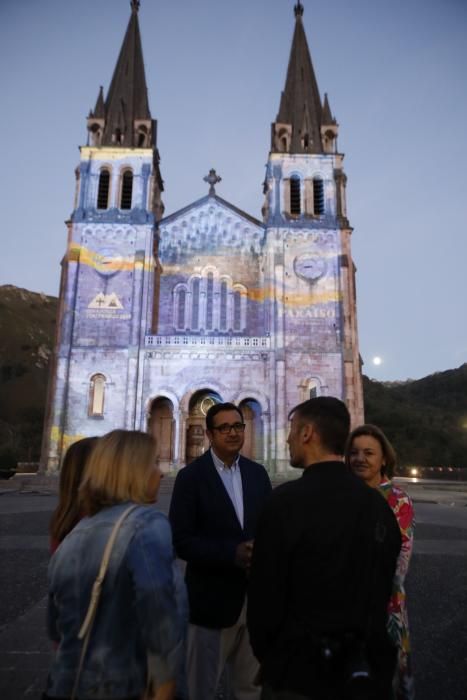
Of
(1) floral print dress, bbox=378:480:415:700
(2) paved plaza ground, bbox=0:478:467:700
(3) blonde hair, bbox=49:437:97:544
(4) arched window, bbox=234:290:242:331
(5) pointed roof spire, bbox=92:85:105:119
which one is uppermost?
(5) pointed roof spire, bbox=92:85:105:119

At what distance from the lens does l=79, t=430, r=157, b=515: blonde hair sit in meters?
1.90

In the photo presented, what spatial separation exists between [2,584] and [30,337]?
88868 mm

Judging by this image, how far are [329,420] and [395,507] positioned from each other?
130 cm

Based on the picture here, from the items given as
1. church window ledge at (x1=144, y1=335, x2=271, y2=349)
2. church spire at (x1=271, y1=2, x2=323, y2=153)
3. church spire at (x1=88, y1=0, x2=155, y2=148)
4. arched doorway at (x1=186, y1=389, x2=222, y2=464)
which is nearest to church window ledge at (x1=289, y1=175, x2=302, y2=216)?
church spire at (x1=271, y1=2, x2=323, y2=153)

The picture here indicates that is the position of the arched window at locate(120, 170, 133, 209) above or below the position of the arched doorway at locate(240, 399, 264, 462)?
above

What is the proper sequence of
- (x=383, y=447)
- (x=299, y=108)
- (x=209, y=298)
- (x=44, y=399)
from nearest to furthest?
1. (x=383, y=447)
2. (x=209, y=298)
3. (x=299, y=108)
4. (x=44, y=399)

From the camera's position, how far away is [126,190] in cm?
2750

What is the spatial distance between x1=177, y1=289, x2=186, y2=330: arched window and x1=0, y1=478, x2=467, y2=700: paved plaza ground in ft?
53.0

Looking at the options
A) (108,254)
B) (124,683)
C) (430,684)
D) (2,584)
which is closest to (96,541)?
(124,683)

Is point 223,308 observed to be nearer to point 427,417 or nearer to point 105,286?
point 105,286

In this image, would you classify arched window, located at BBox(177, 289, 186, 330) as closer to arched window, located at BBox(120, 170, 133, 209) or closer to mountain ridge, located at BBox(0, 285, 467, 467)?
arched window, located at BBox(120, 170, 133, 209)

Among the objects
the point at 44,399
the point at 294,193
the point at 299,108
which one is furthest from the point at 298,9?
the point at 44,399

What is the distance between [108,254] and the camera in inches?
1008

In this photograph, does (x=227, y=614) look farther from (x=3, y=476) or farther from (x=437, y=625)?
(x=3, y=476)
